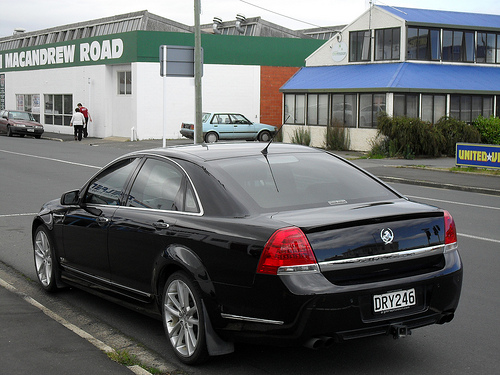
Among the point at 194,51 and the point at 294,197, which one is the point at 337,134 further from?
the point at 294,197

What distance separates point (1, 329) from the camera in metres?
5.71

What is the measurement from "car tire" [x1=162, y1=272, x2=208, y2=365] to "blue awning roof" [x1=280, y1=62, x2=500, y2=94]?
2573 centimetres

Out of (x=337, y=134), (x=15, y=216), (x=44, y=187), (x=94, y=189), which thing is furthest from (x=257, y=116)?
(x=94, y=189)

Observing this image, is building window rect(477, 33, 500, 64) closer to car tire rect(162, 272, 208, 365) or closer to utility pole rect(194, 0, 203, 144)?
utility pole rect(194, 0, 203, 144)

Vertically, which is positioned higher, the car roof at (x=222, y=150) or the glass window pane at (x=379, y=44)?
the glass window pane at (x=379, y=44)

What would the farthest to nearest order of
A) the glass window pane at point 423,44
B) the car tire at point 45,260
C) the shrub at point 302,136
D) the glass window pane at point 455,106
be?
the shrub at point 302,136 < the glass window pane at point 423,44 < the glass window pane at point 455,106 < the car tire at point 45,260

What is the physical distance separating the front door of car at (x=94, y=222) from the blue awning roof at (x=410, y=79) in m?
24.6

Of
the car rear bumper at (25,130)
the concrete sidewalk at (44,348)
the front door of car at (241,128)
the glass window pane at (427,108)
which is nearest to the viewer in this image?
the concrete sidewalk at (44,348)

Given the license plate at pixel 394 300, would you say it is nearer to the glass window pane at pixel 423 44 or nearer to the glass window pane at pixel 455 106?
the glass window pane at pixel 455 106

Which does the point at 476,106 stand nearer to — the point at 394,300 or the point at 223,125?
the point at 223,125

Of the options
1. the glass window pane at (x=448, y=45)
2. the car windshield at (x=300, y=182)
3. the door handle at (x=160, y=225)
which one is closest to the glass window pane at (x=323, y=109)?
the glass window pane at (x=448, y=45)

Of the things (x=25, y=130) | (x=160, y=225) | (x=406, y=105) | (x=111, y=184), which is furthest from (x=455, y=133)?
A: (x=160, y=225)

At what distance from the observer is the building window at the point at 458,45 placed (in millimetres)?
32375

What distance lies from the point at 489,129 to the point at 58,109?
28954mm
